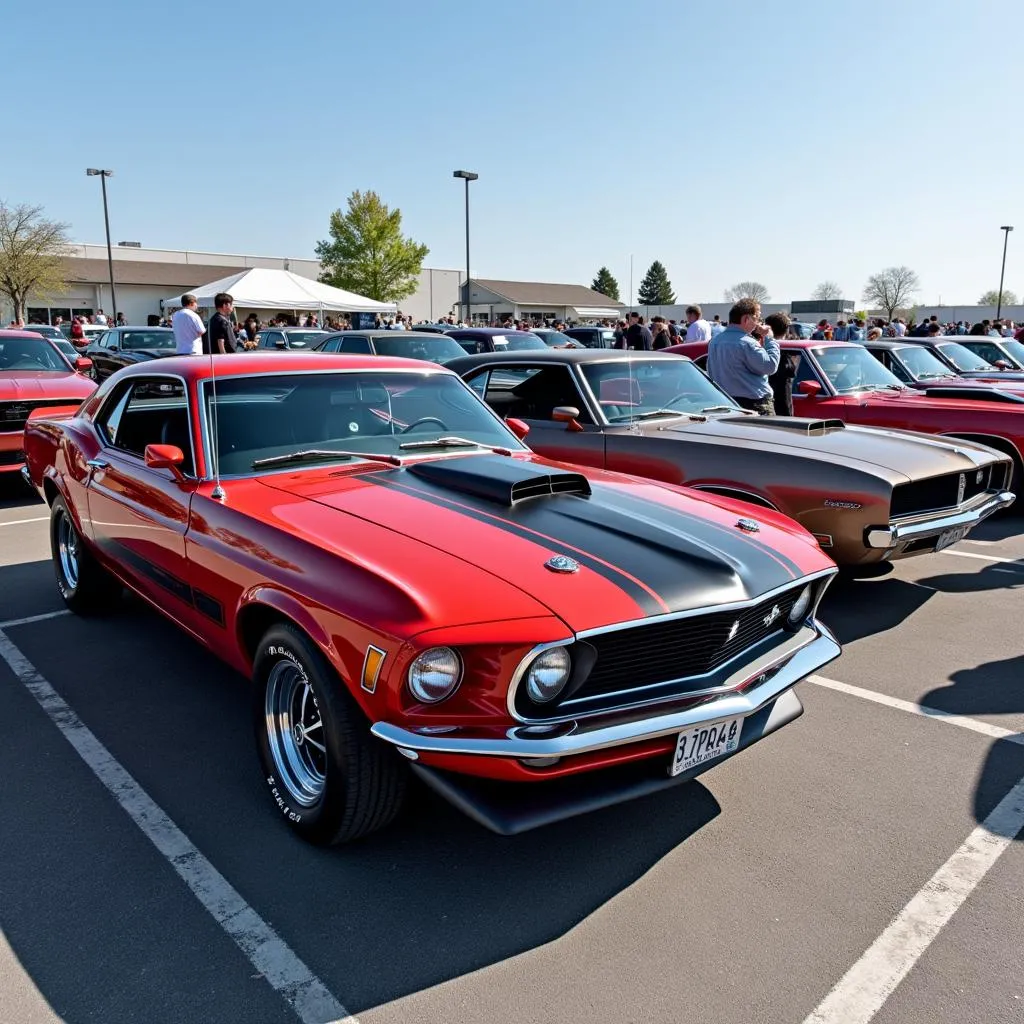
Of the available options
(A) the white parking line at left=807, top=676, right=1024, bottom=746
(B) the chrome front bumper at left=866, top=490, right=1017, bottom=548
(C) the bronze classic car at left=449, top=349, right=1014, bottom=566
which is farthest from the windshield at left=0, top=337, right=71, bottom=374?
(A) the white parking line at left=807, top=676, right=1024, bottom=746

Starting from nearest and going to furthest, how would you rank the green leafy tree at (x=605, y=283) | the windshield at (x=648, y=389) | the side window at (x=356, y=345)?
the windshield at (x=648, y=389), the side window at (x=356, y=345), the green leafy tree at (x=605, y=283)

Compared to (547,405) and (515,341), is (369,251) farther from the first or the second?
(547,405)

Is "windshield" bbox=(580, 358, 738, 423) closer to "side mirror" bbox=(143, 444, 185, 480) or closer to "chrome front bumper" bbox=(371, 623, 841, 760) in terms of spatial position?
"side mirror" bbox=(143, 444, 185, 480)

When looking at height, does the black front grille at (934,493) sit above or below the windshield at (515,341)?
below

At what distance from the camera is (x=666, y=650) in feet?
8.82

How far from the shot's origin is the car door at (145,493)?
3771 mm

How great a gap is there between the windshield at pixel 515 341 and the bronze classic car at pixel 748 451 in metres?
7.87

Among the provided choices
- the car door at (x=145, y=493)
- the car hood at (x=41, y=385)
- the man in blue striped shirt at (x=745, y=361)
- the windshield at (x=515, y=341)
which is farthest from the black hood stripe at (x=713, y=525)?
the windshield at (x=515, y=341)

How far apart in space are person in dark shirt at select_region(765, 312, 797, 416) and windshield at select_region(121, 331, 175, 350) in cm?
1378

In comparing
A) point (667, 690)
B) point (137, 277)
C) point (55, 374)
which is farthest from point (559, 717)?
point (137, 277)

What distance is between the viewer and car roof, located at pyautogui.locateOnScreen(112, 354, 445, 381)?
3.99 metres

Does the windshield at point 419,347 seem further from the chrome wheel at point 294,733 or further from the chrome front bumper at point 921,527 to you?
the chrome wheel at point 294,733

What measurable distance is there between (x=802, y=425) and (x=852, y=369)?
3.00 m

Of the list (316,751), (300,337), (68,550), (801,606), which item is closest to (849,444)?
(801,606)
